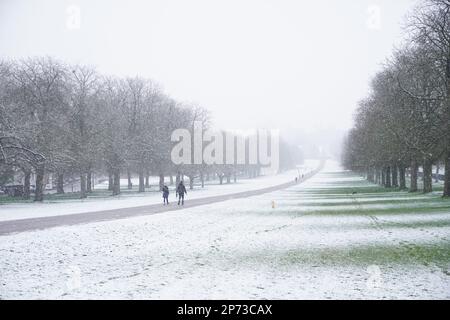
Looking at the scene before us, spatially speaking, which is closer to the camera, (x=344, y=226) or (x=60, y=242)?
(x=60, y=242)

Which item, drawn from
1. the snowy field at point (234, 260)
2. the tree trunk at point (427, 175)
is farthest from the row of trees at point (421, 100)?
the snowy field at point (234, 260)

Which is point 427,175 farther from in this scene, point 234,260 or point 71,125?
point 71,125

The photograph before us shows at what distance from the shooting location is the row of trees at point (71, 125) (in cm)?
4106

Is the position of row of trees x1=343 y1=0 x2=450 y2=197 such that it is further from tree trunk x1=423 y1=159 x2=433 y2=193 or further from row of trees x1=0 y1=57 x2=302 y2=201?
row of trees x1=0 y1=57 x2=302 y2=201

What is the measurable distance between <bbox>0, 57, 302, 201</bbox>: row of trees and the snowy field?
21.8 meters

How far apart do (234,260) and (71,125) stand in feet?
130

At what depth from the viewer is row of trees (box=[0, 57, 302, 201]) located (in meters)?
41.1

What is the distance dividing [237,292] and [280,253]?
16.4 feet

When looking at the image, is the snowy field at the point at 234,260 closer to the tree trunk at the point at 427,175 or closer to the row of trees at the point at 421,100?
the row of trees at the point at 421,100

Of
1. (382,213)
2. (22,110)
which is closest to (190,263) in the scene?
(382,213)

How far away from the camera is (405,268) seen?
38.0ft

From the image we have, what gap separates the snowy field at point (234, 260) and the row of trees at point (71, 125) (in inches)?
858

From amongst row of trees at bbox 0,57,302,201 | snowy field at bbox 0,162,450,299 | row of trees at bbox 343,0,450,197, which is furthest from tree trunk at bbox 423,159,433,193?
row of trees at bbox 0,57,302,201
